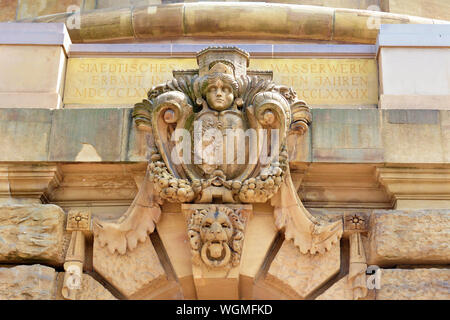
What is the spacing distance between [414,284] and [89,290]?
10.0 feet

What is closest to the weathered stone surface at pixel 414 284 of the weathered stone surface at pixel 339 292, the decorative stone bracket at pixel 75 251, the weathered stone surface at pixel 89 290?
the weathered stone surface at pixel 339 292

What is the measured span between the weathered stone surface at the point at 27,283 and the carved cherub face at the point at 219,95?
7.44 feet

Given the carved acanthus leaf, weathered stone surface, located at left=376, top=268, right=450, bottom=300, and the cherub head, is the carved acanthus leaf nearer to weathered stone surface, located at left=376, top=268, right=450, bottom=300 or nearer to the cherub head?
the cherub head

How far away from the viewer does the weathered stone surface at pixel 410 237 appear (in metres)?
7.14

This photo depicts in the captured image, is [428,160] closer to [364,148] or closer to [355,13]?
[364,148]

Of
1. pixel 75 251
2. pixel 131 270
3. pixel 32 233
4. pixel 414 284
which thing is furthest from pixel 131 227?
pixel 414 284

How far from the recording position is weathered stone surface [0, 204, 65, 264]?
727 cm

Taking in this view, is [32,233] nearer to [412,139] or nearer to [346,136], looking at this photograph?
[346,136]

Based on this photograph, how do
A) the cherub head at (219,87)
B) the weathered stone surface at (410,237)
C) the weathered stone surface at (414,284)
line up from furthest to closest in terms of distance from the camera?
the cherub head at (219,87) < the weathered stone surface at (410,237) < the weathered stone surface at (414,284)

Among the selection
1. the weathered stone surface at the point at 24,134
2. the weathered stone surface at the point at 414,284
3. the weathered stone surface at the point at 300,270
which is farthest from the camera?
the weathered stone surface at the point at 24,134

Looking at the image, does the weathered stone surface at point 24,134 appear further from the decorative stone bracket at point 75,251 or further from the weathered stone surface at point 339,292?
the weathered stone surface at point 339,292

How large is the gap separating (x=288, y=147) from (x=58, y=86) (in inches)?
103

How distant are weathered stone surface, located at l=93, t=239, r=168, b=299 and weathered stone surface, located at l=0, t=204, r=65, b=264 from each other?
396 mm

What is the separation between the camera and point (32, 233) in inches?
289
